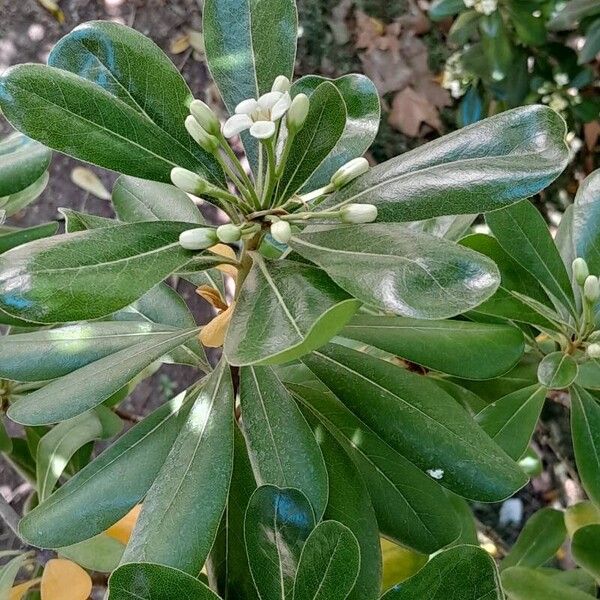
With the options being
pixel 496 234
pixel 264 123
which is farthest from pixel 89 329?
pixel 496 234

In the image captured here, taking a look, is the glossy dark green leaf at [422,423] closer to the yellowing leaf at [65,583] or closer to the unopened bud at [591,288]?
the unopened bud at [591,288]

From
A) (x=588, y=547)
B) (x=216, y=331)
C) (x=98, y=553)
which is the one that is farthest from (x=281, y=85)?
(x=588, y=547)

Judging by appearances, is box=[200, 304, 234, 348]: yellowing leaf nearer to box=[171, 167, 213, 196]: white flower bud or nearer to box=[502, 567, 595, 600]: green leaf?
box=[171, 167, 213, 196]: white flower bud

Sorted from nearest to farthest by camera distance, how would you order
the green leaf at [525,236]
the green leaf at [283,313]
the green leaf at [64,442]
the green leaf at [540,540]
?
the green leaf at [283,313], the green leaf at [525,236], the green leaf at [64,442], the green leaf at [540,540]

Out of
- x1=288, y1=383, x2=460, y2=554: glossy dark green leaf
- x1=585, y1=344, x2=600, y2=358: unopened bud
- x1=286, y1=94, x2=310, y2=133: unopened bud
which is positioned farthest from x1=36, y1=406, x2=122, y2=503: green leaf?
x1=585, y1=344, x2=600, y2=358: unopened bud

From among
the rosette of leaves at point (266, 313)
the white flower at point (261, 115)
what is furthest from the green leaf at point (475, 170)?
the white flower at point (261, 115)
